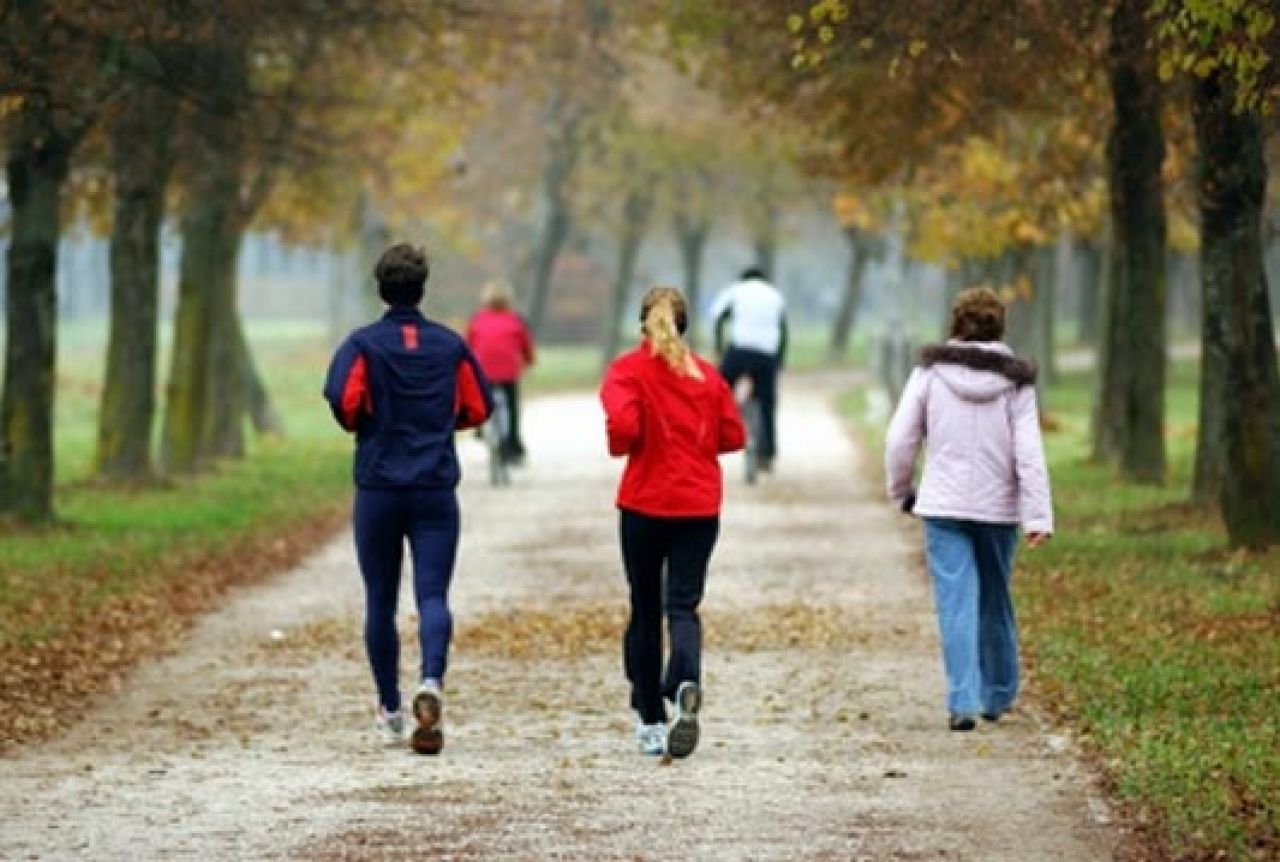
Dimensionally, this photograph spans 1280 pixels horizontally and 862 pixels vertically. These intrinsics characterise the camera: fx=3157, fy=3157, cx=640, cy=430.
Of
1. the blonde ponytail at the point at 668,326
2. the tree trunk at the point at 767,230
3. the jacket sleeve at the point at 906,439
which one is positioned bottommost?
the jacket sleeve at the point at 906,439

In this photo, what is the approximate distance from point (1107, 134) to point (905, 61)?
7.12m

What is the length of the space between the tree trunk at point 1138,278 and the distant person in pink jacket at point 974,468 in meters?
11.1

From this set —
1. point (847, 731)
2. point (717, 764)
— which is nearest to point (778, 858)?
point (717, 764)

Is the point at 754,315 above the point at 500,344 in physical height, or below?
above

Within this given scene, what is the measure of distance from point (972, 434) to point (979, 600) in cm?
72

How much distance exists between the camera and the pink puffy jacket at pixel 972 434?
13047 millimetres

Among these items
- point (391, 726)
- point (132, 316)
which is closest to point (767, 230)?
point (132, 316)

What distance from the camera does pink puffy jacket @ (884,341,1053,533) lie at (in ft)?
42.8

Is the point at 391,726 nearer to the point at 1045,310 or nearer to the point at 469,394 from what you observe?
the point at 469,394

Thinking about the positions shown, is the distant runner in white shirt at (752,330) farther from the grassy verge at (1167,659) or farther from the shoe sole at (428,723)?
the shoe sole at (428,723)

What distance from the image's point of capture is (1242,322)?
19.7 meters

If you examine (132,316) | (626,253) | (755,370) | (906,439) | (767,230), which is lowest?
(755,370)

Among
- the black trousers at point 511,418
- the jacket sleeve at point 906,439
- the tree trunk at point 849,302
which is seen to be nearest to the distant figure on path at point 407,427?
the jacket sleeve at point 906,439

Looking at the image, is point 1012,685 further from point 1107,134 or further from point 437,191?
point 437,191
